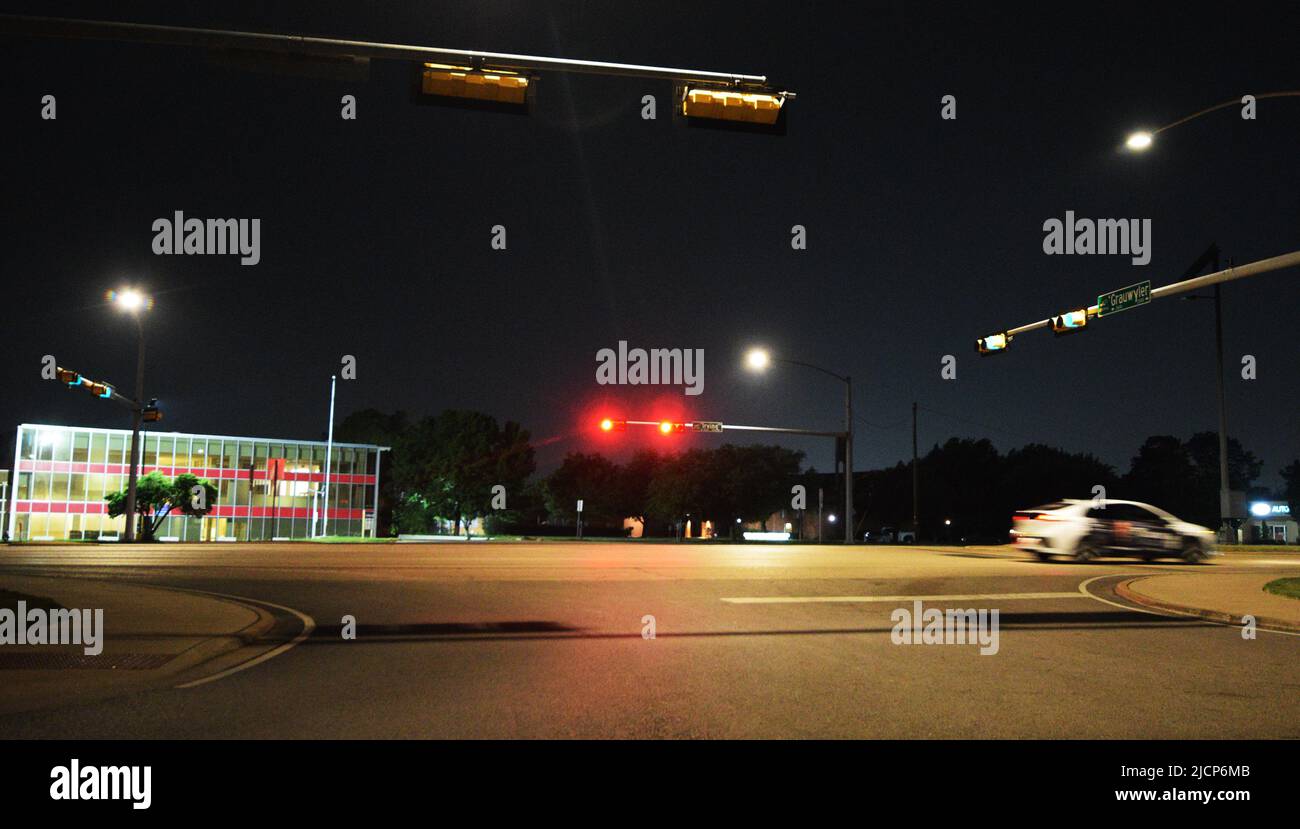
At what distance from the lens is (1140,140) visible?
1688cm

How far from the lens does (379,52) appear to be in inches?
373

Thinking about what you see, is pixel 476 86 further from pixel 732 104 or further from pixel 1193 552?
pixel 1193 552

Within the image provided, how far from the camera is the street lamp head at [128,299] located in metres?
36.9

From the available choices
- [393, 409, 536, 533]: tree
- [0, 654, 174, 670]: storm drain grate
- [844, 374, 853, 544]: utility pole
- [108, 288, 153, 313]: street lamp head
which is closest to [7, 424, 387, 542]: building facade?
[393, 409, 536, 533]: tree

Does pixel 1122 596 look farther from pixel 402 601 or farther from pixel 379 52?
pixel 379 52

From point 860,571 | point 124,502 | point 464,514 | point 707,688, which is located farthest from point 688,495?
point 707,688

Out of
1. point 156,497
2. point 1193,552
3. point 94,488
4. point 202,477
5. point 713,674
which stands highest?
point 202,477

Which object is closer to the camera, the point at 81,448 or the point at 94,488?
the point at 81,448

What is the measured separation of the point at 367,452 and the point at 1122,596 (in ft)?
240

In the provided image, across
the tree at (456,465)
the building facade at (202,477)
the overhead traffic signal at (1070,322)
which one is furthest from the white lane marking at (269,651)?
the tree at (456,465)

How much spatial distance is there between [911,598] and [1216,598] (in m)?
4.19

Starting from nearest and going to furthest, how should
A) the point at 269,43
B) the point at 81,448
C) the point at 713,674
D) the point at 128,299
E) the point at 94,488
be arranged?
the point at 713,674 < the point at 269,43 < the point at 128,299 < the point at 81,448 < the point at 94,488

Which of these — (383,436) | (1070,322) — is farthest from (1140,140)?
(383,436)
